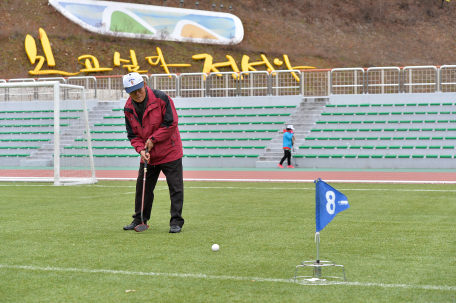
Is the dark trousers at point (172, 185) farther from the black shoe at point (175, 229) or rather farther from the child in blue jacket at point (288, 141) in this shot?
the child in blue jacket at point (288, 141)

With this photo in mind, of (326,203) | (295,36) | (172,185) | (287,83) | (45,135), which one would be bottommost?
(45,135)

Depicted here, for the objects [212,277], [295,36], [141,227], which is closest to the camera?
[212,277]

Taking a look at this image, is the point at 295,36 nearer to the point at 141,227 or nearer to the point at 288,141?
the point at 288,141

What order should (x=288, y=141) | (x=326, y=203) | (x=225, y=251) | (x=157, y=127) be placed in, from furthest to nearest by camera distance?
(x=288, y=141), (x=157, y=127), (x=225, y=251), (x=326, y=203)

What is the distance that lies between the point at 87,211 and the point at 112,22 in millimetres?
40638

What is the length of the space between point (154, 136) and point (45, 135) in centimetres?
2204

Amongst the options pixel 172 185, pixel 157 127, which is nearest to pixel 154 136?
pixel 157 127

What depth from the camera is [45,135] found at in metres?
28.0

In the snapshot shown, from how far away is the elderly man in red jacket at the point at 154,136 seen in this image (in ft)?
24.1

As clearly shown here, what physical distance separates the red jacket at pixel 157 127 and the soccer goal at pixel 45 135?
25.5ft

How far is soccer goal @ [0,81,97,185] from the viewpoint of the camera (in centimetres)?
1588

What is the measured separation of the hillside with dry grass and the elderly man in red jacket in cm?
3808

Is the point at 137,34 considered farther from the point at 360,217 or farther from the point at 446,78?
the point at 360,217

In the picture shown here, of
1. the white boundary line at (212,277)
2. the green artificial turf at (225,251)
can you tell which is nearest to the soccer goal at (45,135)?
the green artificial turf at (225,251)
